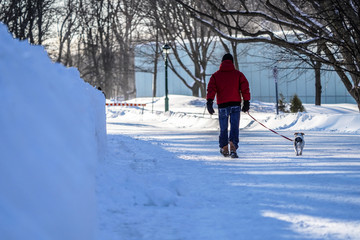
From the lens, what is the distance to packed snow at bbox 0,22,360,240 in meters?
2.71

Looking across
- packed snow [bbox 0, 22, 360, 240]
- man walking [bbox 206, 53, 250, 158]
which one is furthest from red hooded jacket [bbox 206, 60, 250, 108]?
packed snow [bbox 0, 22, 360, 240]

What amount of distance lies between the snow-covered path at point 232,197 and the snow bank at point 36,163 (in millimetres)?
654

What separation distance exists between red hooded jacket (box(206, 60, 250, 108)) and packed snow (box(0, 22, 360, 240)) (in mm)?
1207

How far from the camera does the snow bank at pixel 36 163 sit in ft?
8.18

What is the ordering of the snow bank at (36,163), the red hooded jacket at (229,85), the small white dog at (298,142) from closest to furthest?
the snow bank at (36,163)
the small white dog at (298,142)
the red hooded jacket at (229,85)

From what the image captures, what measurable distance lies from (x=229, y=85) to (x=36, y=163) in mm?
6941

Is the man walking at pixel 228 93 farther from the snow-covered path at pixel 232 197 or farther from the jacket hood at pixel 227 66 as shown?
the snow-covered path at pixel 232 197

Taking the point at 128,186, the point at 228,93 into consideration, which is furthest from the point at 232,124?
the point at 128,186

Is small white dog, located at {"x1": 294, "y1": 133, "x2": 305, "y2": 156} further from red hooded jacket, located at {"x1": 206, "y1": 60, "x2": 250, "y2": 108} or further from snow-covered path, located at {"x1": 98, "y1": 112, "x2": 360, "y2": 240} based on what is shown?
red hooded jacket, located at {"x1": 206, "y1": 60, "x2": 250, "y2": 108}

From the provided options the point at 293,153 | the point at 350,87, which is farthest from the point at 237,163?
the point at 350,87

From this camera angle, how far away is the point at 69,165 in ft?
11.0

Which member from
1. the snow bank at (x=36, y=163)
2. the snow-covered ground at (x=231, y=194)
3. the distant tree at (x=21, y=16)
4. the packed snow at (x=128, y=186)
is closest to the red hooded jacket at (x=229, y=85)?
the snow-covered ground at (x=231, y=194)

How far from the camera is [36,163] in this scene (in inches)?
109

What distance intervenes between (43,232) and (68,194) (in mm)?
525
